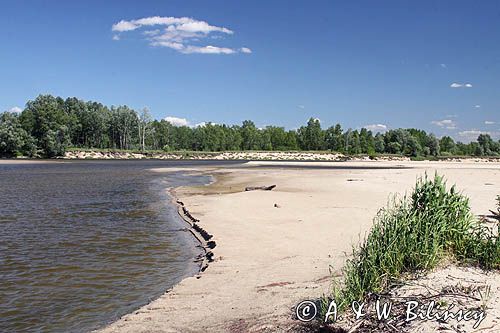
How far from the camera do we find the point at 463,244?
6691 mm

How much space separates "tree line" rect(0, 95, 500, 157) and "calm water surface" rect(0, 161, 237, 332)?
9432 centimetres

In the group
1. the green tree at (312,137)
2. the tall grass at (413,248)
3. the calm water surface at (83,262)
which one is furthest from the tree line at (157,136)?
the tall grass at (413,248)

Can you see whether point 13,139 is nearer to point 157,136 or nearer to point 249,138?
point 157,136

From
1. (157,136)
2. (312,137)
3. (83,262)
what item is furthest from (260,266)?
(312,137)

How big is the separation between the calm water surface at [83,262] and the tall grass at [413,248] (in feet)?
14.4

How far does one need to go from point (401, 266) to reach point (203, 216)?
38.6ft

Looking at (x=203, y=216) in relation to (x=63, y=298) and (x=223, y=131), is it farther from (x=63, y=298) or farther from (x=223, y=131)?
(x=223, y=131)

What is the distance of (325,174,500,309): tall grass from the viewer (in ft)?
19.2

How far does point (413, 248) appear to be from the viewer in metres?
6.29

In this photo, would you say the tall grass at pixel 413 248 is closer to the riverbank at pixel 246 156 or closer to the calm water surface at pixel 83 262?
the calm water surface at pixel 83 262

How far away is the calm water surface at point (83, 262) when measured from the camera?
24.9 feet

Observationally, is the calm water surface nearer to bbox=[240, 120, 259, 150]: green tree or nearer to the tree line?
the tree line

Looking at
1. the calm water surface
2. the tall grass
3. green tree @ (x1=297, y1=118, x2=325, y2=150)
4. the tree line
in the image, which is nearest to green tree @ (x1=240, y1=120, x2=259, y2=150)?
the tree line

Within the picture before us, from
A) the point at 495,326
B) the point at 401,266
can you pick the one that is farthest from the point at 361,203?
the point at 495,326
